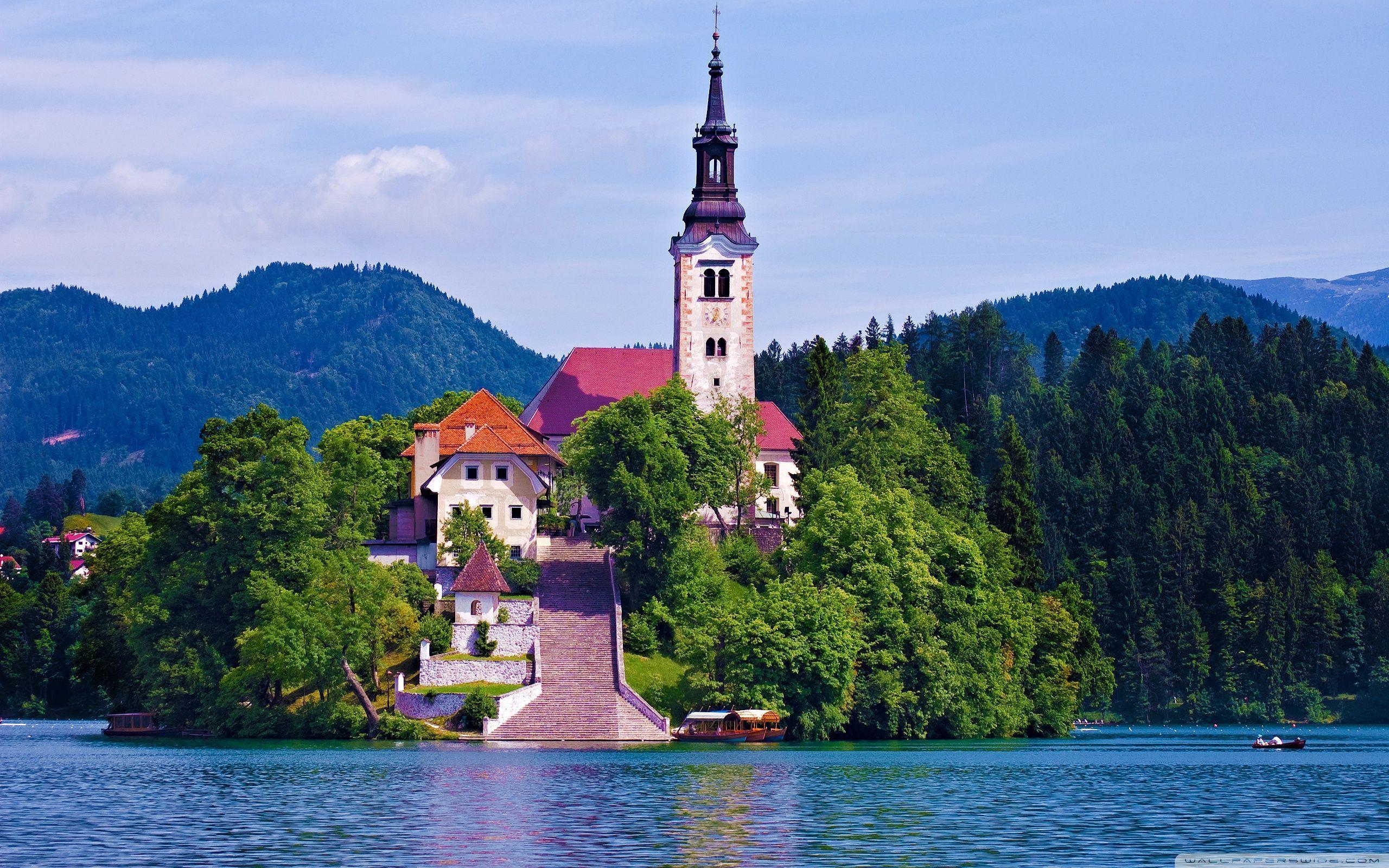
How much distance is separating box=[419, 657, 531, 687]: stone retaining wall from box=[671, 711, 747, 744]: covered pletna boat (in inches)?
295

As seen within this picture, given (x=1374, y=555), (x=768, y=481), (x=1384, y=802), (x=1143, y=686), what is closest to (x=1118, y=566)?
(x=1143, y=686)

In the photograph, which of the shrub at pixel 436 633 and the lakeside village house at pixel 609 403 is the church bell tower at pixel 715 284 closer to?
the lakeside village house at pixel 609 403

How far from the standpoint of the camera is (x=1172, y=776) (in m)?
60.3

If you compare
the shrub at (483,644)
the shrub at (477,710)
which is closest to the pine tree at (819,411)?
the shrub at (483,644)

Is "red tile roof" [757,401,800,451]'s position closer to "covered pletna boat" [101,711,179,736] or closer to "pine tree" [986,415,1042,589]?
"pine tree" [986,415,1042,589]

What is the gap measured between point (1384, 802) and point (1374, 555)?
92.3m

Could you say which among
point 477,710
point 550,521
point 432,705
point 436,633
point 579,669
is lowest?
point 477,710

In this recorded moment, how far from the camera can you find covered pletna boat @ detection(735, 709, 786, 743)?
76.1 meters

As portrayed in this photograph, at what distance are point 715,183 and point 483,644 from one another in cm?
3371

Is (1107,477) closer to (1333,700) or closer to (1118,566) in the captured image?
(1118,566)

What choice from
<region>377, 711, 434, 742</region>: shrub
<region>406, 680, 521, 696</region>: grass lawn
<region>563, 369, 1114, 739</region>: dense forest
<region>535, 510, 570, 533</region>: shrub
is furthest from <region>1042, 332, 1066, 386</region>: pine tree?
<region>377, 711, 434, 742</region>: shrub

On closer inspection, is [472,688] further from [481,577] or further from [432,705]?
[481,577]

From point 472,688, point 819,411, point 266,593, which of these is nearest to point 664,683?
point 472,688

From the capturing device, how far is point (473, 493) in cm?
9031
